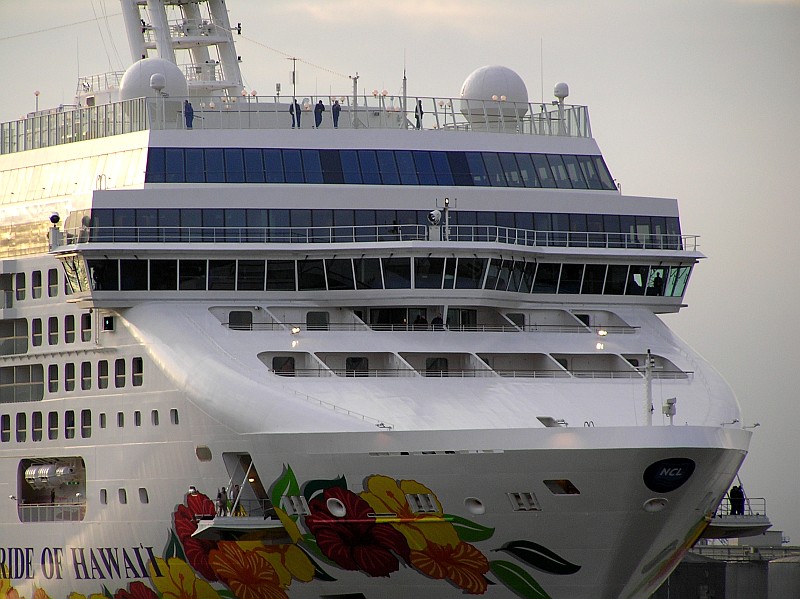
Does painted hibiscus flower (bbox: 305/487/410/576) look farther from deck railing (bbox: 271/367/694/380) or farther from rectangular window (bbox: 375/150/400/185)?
rectangular window (bbox: 375/150/400/185)

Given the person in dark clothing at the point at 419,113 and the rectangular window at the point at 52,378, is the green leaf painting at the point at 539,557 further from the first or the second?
the person in dark clothing at the point at 419,113

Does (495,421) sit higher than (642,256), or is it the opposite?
(642,256)

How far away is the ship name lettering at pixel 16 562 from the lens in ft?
175

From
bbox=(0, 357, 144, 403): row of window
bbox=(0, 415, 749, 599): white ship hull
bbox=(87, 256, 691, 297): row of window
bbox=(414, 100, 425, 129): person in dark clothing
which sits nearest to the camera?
bbox=(0, 415, 749, 599): white ship hull

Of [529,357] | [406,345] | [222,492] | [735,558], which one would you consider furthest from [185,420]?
[735,558]

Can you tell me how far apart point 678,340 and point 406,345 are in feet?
24.5

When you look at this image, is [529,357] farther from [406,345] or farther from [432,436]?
[432,436]

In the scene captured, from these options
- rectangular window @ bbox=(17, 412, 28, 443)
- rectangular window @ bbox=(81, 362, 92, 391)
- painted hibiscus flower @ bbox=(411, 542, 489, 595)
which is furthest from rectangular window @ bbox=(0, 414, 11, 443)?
painted hibiscus flower @ bbox=(411, 542, 489, 595)

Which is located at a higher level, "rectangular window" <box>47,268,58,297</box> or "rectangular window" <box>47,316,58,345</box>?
"rectangular window" <box>47,268,58,297</box>

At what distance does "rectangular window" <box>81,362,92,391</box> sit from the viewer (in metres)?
51.2

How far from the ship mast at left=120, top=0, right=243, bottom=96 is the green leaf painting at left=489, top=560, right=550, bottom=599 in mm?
24182

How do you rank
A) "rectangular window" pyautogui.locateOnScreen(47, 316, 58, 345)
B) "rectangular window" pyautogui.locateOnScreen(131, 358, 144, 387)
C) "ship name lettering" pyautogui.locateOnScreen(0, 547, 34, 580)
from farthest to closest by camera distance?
"ship name lettering" pyautogui.locateOnScreen(0, 547, 34, 580) → "rectangular window" pyautogui.locateOnScreen(47, 316, 58, 345) → "rectangular window" pyautogui.locateOnScreen(131, 358, 144, 387)

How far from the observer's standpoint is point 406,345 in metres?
47.5

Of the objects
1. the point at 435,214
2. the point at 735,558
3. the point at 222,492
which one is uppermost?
the point at 435,214
